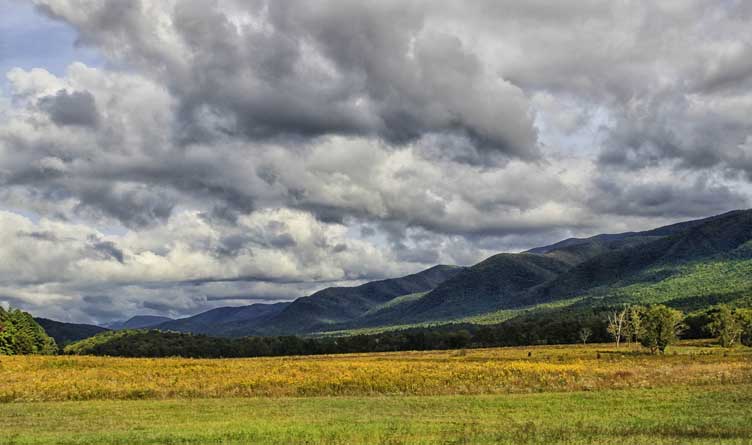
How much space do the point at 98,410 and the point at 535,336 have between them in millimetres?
171699

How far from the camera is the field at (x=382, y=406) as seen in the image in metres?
29.5

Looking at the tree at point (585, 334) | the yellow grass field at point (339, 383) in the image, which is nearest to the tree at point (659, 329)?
the yellow grass field at point (339, 383)

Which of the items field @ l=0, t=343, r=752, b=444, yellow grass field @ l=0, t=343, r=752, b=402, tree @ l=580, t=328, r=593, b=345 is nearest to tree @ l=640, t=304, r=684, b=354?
yellow grass field @ l=0, t=343, r=752, b=402

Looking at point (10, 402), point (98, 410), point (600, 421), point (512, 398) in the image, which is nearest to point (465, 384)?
point (512, 398)

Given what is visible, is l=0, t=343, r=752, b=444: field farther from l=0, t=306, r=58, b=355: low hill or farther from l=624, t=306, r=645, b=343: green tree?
l=0, t=306, r=58, b=355: low hill

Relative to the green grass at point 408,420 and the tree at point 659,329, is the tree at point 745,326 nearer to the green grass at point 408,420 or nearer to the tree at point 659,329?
the tree at point 659,329

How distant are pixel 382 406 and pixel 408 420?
8.47 metres

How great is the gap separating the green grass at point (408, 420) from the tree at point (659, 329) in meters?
72.1

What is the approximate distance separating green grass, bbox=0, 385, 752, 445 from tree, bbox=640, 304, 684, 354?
72.1 meters

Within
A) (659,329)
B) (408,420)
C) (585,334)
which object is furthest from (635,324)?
(408,420)

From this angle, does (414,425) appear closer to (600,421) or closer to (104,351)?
(600,421)

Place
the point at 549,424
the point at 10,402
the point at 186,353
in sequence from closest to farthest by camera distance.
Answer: the point at 549,424, the point at 10,402, the point at 186,353

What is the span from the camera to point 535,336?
199875 mm

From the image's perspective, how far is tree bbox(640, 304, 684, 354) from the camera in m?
119
